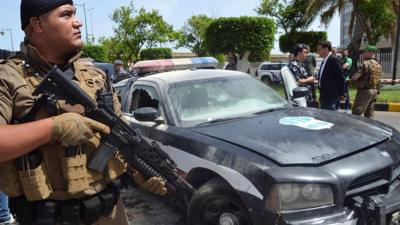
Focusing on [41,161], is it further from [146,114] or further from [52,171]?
[146,114]

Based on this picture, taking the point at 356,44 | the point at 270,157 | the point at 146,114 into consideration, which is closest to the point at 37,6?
the point at 270,157

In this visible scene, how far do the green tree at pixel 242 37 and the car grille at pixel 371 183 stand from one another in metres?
15.9

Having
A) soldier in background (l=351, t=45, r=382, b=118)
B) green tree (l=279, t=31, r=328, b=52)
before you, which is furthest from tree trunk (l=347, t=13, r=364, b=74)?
soldier in background (l=351, t=45, r=382, b=118)

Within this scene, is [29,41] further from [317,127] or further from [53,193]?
[317,127]

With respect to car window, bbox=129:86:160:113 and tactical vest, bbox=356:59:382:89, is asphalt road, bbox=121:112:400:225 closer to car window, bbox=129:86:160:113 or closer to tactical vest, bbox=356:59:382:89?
car window, bbox=129:86:160:113

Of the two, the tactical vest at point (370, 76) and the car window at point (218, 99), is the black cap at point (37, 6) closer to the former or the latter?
the car window at point (218, 99)

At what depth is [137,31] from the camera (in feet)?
121

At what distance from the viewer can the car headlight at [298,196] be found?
2637 millimetres

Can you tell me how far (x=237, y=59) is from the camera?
1930 cm

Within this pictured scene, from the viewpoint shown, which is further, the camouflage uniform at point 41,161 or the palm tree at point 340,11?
the palm tree at point 340,11

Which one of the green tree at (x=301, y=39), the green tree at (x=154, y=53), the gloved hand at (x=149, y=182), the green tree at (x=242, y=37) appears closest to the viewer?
the gloved hand at (x=149, y=182)

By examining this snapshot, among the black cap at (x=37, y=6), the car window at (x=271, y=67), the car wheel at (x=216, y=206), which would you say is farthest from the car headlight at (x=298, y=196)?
the car window at (x=271, y=67)

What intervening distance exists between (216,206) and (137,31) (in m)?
35.1

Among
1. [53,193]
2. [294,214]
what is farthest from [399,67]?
[53,193]
